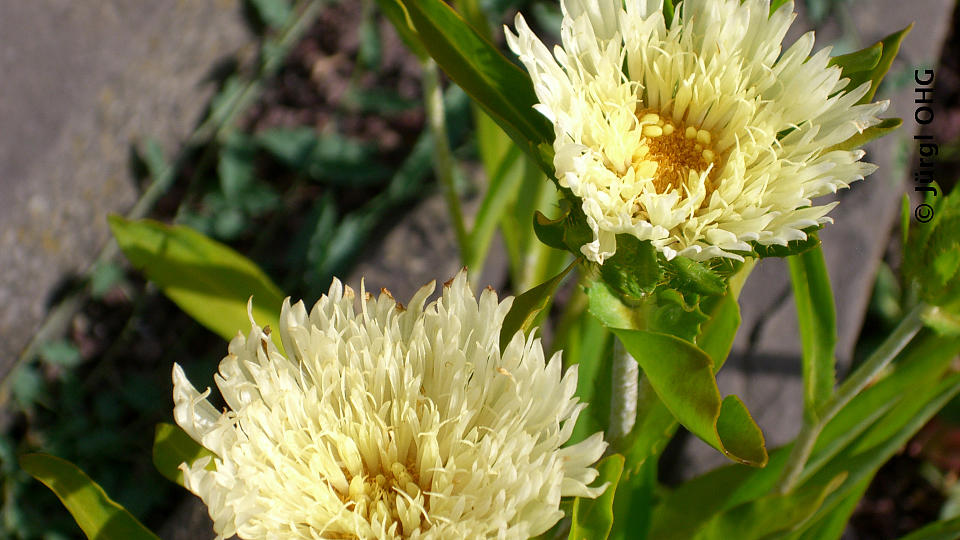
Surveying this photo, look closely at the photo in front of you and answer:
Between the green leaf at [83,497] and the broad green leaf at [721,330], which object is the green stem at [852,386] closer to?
the broad green leaf at [721,330]

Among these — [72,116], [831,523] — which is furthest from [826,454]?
[72,116]

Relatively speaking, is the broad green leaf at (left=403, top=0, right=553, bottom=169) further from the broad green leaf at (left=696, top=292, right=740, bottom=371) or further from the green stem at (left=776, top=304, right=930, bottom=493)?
the green stem at (left=776, top=304, right=930, bottom=493)

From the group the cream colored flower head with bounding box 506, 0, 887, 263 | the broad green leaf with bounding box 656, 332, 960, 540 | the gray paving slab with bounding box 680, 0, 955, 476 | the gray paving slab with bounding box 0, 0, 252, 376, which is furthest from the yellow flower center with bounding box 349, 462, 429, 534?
the gray paving slab with bounding box 0, 0, 252, 376

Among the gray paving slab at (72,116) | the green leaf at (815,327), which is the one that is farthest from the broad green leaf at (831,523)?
the gray paving slab at (72,116)

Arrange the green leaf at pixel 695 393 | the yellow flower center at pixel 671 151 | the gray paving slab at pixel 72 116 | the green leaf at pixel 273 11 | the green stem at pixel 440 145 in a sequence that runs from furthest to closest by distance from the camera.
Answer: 1. the green leaf at pixel 273 11
2. the gray paving slab at pixel 72 116
3. the green stem at pixel 440 145
4. the yellow flower center at pixel 671 151
5. the green leaf at pixel 695 393

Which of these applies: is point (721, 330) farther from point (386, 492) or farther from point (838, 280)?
point (838, 280)

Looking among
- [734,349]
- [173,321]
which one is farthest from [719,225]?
[173,321]
